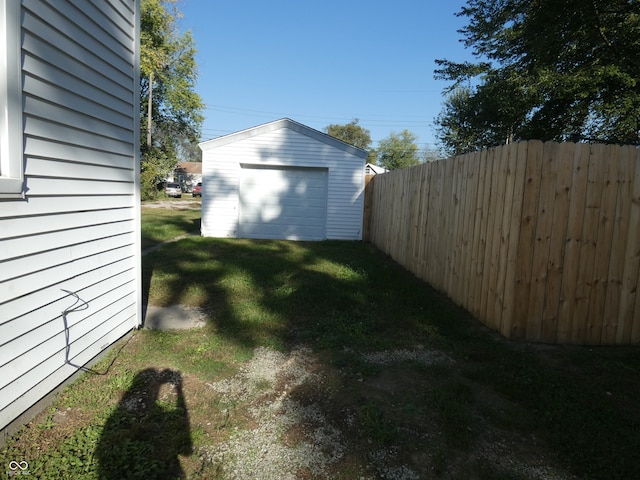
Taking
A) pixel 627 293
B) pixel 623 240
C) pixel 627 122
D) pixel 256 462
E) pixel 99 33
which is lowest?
pixel 256 462

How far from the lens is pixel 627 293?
13.5ft

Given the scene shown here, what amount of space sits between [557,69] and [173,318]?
13.6 metres

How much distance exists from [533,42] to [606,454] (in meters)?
11.3

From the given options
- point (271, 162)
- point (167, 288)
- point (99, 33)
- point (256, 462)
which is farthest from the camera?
point (271, 162)

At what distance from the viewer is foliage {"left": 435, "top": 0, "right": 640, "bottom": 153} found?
10.0 m

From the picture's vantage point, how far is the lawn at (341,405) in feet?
7.45

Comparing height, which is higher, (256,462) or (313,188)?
(313,188)

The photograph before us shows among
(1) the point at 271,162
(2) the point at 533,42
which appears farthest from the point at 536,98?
(1) the point at 271,162

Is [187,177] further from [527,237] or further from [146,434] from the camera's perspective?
[146,434]

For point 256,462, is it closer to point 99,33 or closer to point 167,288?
point 99,33

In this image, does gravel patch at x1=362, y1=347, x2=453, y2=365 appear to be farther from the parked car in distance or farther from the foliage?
the parked car in distance

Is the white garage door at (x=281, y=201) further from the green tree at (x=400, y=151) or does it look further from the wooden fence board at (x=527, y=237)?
the green tree at (x=400, y=151)

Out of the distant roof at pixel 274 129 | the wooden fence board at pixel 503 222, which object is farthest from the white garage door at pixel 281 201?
the wooden fence board at pixel 503 222

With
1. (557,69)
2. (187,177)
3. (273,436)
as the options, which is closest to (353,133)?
(187,177)
